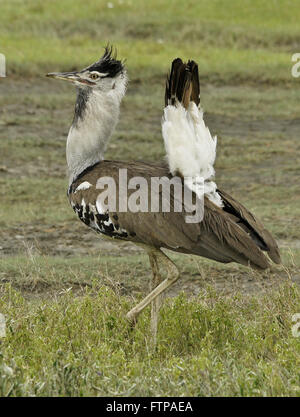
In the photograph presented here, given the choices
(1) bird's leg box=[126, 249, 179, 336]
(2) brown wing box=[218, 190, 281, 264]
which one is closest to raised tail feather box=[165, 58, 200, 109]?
(2) brown wing box=[218, 190, 281, 264]

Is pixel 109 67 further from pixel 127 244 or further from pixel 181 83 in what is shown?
pixel 127 244

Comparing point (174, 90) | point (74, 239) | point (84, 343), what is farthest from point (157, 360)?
point (74, 239)

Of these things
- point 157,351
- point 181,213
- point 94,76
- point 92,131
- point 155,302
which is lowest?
point 157,351

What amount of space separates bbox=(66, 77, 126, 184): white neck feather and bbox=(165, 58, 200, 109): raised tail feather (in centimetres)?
64

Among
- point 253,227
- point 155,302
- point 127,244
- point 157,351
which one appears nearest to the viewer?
point 157,351

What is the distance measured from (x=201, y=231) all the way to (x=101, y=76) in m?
1.23

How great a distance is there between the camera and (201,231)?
4895 millimetres

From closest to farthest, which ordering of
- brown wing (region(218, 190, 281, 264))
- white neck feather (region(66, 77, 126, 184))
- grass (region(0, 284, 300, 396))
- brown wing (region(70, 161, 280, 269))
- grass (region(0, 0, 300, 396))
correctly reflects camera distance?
grass (region(0, 284, 300, 396)) < grass (region(0, 0, 300, 396)) < brown wing (region(70, 161, 280, 269)) < brown wing (region(218, 190, 281, 264)) < white neck feather (region(66, 77, 126, 184))

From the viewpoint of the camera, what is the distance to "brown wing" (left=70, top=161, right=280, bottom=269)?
487 centimetres

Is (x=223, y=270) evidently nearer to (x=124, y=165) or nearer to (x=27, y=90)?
(x=124, y=165)

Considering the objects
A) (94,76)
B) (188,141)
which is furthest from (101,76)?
(188,141)

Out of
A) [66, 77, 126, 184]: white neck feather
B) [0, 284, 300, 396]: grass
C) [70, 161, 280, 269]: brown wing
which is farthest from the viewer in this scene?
[66, 77, 126, 184]: white neck feather

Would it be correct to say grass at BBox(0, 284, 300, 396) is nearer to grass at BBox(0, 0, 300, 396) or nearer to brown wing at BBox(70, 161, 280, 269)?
grass at BBox(0, 0, 300, 396)

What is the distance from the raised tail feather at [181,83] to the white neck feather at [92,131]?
2.10 ft
